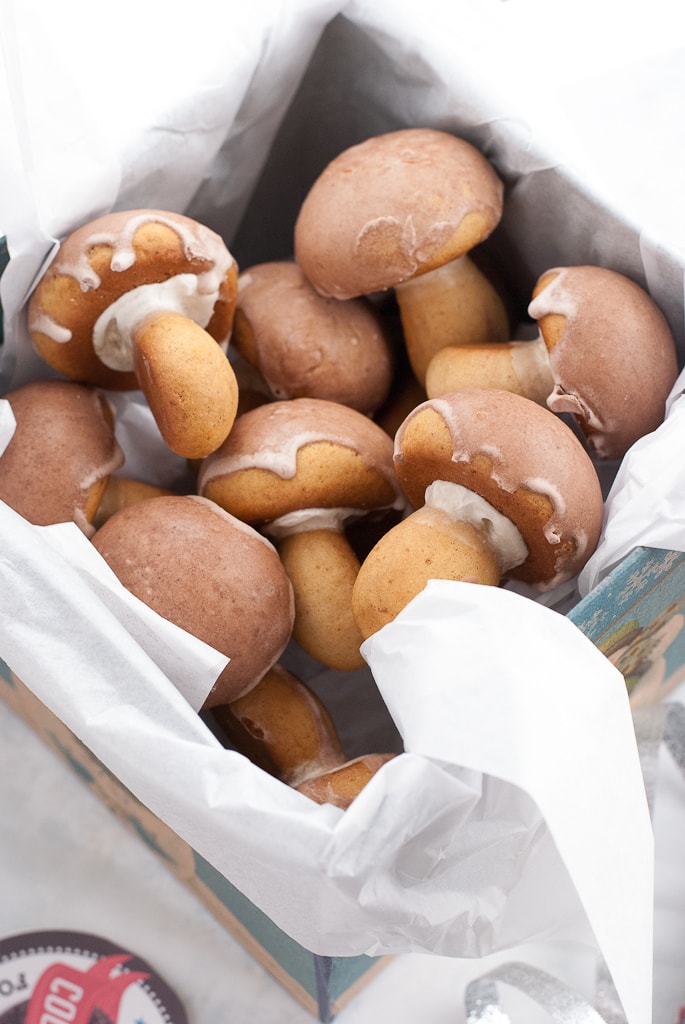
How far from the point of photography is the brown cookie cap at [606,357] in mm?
633

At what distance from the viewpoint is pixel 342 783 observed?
1.89ft

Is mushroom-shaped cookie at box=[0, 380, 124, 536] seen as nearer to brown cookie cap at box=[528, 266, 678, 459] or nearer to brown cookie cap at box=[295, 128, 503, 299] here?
brown cookie cap at box=[295, 128, 503, 299]

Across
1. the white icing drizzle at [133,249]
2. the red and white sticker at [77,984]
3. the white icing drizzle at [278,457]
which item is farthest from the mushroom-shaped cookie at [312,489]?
the red and white sticker at [77,984]

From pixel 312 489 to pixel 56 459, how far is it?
17 cm

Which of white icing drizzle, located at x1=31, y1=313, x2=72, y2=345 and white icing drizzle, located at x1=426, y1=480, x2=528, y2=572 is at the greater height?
white icing drizzle, located at x1=426, y1=480, x2=528, y2=572

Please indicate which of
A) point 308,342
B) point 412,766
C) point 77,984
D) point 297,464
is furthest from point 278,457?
point 77,984

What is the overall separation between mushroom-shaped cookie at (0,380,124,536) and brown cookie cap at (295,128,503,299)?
0.19 m

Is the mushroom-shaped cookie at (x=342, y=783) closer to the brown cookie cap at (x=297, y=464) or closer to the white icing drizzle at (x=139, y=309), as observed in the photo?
the brown cookie cap at (x=297, y=464)

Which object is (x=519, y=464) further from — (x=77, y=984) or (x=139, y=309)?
(x=77, y=984)

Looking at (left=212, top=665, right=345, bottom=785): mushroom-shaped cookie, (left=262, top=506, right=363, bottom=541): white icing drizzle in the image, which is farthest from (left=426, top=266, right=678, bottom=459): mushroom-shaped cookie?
(left=212, top=665, right=345, bottom=785): mushroom-shaped cookie

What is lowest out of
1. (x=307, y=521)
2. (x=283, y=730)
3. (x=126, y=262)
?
(x=283, y=730)

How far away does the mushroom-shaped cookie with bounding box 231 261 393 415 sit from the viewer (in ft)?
2.33

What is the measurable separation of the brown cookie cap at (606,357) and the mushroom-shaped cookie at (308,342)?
5.3 inches

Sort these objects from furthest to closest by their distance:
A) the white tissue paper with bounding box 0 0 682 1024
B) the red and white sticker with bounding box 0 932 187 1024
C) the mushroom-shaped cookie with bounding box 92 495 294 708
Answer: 1. the red and white sticker with bounding box 0 932 187 1024
2. the mushroom-shaped cookie with bounding box 92 495 294 708
3. the white tissue paper with bounding box 0 0 682 1024
